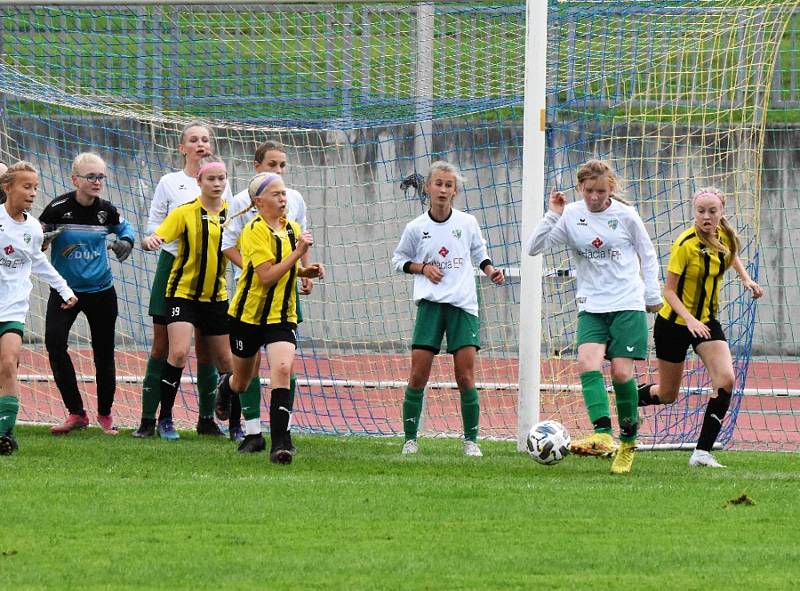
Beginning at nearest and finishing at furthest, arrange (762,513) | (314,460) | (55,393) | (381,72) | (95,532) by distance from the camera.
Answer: (95,532) → (762,513) → (314,460) → (381,72) → (55,393)

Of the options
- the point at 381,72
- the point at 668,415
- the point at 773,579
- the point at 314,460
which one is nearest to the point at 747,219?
the point at 668,415

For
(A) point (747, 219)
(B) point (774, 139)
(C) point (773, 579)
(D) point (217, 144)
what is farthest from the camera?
(B) point (774, 139)

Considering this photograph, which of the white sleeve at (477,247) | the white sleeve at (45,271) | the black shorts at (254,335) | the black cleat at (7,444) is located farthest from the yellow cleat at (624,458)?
the black cleat at (7,444)

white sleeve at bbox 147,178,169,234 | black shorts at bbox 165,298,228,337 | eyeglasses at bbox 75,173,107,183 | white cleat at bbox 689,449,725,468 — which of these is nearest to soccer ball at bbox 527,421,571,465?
white cleat at bbox 689,449,725,468

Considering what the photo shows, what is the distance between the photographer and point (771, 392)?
1274 cm

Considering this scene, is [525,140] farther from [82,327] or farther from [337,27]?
[82,327]

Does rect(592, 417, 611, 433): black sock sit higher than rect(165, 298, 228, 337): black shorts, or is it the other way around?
rect(165, 298, 228, 337): black shorts

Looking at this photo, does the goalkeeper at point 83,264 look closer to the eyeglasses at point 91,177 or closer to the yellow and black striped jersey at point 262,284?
the eyeglasses at point 91,177

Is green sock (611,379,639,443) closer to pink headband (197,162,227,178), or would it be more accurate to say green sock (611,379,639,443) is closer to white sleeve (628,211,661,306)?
white sleeve (628,211,661,306)

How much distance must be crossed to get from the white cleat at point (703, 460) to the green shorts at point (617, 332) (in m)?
0.90

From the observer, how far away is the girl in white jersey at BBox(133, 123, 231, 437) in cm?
997

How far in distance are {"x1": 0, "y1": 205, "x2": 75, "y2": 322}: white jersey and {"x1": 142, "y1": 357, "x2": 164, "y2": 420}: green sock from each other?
130cm

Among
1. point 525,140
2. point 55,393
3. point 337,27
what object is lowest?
point 55,393

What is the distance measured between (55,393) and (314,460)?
5.53m
